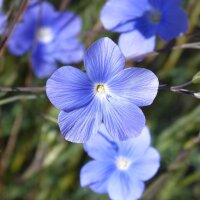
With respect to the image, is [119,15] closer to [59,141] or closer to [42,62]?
[42,62]

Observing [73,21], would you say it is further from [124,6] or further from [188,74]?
[188,74]

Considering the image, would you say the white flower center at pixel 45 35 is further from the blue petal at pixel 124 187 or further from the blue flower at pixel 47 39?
the blue petal at pixel 124 187

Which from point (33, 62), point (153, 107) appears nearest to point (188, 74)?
point (153, 107)

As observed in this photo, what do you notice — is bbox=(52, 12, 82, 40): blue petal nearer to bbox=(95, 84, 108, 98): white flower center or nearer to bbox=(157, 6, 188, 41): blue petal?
bbox=(157, 6, 188, 41): blue petal

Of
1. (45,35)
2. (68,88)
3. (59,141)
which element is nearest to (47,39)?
(45,35)

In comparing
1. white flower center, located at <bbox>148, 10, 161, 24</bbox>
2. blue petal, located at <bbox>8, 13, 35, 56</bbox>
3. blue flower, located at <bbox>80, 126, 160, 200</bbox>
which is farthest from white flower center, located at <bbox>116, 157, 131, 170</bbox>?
blue petal, located at <bbox>8, 13, 35, 56</bbox>

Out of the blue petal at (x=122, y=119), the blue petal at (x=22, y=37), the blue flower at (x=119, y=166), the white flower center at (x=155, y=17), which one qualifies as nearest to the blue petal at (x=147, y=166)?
the blue flower at (x=119, y=166)
